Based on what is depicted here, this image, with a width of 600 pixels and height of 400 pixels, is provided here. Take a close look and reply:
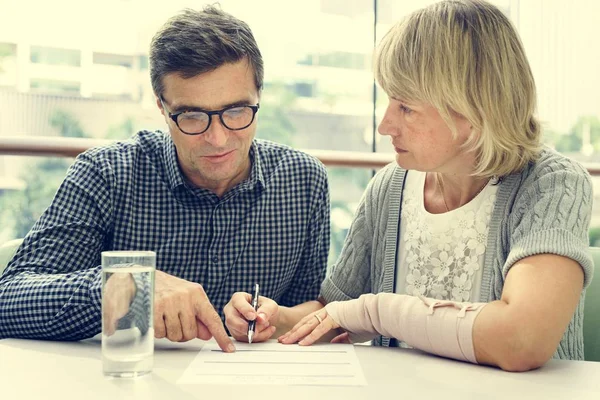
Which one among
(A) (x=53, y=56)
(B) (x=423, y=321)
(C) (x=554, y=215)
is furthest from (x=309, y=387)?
(A) (x=53, y=56)

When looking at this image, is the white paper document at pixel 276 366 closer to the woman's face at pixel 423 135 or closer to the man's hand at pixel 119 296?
the man's hand at pixel 119 296

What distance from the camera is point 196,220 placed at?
5.61 ft

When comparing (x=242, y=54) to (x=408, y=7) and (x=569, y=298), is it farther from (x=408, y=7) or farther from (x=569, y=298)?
(x=408, y=7)

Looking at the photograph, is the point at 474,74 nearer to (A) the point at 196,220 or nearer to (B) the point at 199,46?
(B) the point at 199,46

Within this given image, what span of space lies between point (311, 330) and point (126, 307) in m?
0.41

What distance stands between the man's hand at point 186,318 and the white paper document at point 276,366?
30 mm

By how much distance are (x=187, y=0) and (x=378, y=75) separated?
1783mm

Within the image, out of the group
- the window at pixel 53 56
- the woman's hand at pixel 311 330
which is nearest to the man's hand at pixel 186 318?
the woman's hand at pixel 311 330

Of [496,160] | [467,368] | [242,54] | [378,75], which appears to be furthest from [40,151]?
[467,368]

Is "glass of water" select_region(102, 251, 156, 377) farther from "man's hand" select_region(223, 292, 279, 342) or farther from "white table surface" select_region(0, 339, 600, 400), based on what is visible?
"man's hand" select_region(223, 292, 279, 342)

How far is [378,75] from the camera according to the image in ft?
4.87

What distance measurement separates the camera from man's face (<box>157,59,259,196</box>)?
1588mm

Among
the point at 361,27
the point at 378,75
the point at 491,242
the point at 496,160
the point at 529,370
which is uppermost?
the point at 361,27

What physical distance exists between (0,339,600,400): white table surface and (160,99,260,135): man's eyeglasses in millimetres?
544
